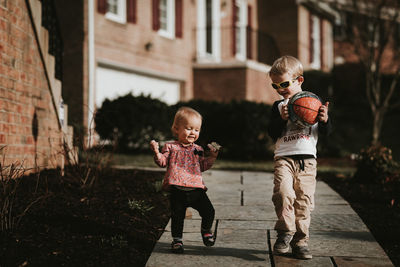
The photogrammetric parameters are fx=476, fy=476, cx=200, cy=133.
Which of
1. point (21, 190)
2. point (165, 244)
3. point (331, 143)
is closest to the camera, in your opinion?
point (165, 244)

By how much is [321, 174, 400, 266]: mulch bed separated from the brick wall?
3.13 m

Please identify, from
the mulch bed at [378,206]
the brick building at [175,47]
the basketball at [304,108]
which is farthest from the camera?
the brick building at [175,47]

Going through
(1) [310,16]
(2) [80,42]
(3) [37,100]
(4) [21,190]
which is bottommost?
(4) [21,190]

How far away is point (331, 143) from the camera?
36.8 feet

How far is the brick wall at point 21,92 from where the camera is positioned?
4.70 m

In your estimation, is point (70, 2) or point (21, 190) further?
point (70, 2)

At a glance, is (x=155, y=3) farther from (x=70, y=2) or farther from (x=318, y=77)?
(x=318, y=77)

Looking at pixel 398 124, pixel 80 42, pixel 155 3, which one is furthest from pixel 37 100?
pixel 398 124

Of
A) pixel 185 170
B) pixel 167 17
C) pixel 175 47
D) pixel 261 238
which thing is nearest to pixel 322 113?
pixel 185 170

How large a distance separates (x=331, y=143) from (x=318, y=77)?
9107mm

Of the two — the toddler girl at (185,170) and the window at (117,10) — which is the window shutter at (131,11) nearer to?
the window at (117,10)

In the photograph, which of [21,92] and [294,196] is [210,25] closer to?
[21,92]

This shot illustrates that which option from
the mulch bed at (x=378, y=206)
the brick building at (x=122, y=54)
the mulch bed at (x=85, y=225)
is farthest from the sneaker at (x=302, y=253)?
the brick building at (x=122, y=54)

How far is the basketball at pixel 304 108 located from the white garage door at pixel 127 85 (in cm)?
808
